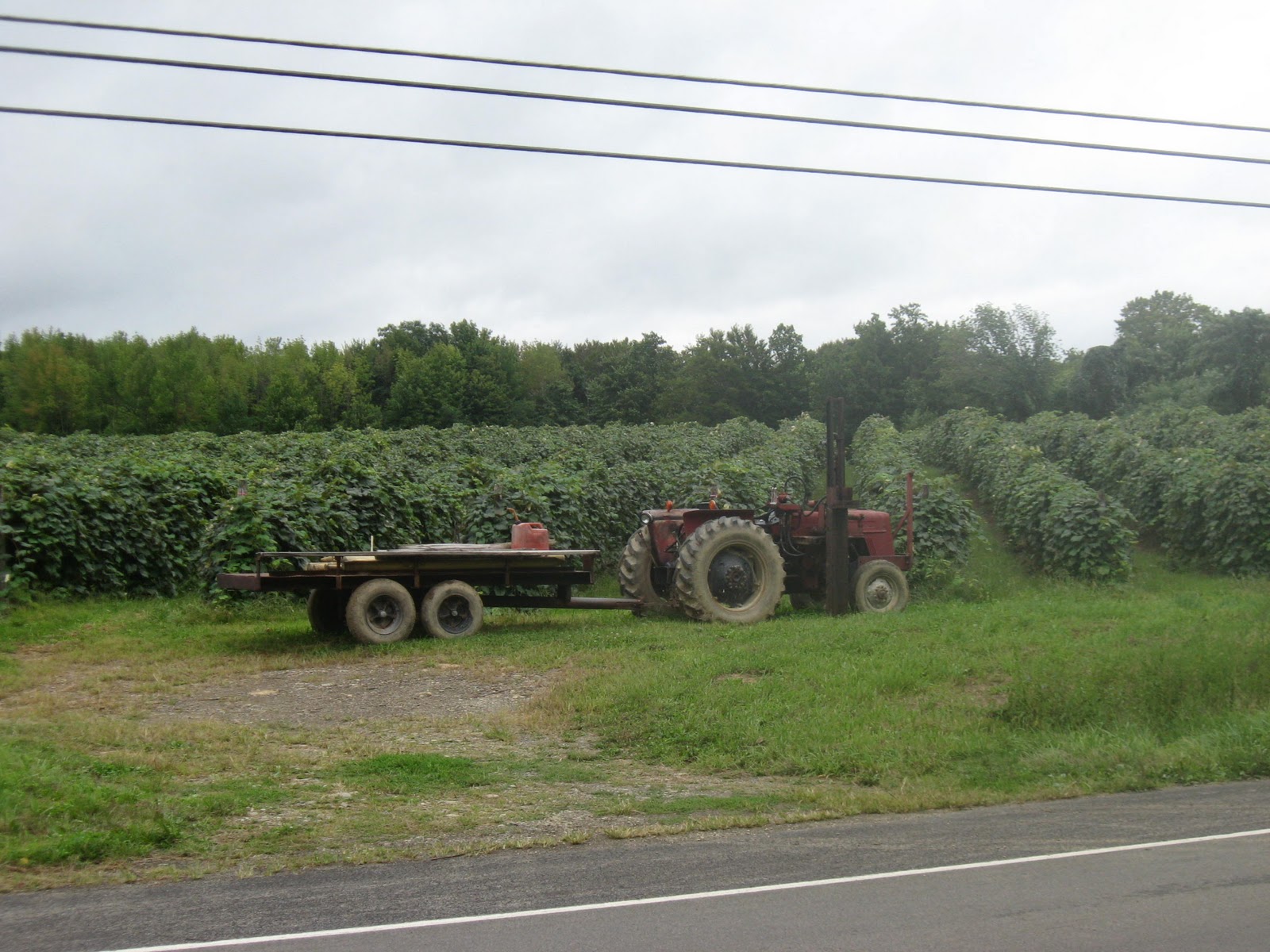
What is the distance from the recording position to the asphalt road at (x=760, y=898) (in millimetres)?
4680

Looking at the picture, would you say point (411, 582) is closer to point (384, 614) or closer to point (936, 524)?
point (384, 614)

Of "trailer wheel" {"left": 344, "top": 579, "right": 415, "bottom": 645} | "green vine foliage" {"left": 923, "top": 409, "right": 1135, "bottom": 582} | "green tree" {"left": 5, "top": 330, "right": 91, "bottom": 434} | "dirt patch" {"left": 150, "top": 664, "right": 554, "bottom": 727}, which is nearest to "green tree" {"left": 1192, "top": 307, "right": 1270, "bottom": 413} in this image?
"green vine foliage" {"left": 923, "top": 409, "right": 1135, "bottom": 582}

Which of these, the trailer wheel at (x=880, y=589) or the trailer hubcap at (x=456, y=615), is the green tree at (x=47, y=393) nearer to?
the trailer hubcap at (x=456, y=615)

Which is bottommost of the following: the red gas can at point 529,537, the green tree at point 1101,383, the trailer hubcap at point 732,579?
the trailer hubcap at point 732,579

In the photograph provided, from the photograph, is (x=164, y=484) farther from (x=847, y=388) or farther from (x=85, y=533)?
(x=847, y=388)

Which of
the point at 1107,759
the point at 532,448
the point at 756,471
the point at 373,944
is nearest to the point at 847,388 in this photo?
the point at 532,448

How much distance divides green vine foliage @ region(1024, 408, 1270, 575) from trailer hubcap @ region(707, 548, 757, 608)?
10.1 meters

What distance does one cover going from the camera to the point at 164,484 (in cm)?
1706

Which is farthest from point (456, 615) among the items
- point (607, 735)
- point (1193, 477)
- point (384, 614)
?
point (1193, 477)

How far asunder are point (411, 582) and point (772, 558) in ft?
15.5

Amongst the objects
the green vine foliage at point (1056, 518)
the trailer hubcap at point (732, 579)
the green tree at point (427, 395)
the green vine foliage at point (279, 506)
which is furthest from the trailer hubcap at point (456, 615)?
the green tree at point (427, 395)

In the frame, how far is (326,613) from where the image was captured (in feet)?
45.2

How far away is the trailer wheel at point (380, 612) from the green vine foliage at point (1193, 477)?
14.6m

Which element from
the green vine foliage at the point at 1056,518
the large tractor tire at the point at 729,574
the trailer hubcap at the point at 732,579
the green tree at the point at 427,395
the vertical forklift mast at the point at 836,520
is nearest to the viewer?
the vertical forklift mast at the point at 836,520
